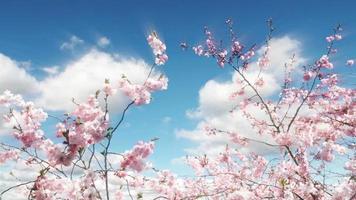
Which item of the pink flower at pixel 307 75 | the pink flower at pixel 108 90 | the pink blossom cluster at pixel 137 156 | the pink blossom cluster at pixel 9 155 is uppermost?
→ the pink flower at pixel 307 75

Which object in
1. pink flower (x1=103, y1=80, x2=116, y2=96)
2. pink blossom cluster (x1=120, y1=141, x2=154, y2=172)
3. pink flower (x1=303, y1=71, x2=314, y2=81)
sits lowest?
pink blossom cluster (x1=120, y1=141, x2=154, y2=172)

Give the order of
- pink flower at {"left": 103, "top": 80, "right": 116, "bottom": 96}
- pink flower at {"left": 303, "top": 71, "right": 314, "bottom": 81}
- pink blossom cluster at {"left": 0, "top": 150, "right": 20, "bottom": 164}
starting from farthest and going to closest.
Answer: pink flower at {"left": 303, "top": 71, "right": 314, "bottom": 81} < pink blossom cluster at {"left": 0, "top": 150, "right": 20, "bottom": 164} < pink flower at {"left": 103, "top": 80, "right": 116, "bottom": 96}

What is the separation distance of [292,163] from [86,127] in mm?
4867

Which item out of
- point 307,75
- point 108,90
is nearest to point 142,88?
point 108,90

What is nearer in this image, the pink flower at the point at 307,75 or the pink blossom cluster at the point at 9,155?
the pink blossom cluster at the point at 9,155

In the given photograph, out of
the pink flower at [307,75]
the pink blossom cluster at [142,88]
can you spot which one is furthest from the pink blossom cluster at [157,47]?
the pink flower at [307,75]

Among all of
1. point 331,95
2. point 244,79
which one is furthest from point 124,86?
point 331,95

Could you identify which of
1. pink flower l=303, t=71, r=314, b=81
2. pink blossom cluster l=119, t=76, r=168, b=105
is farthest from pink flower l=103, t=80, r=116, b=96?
pink flower l=303, t=71, r=314, b=81

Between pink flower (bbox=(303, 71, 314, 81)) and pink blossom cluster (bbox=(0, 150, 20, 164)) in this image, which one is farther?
pink flower (bbox=(303, 71, 314, 81))

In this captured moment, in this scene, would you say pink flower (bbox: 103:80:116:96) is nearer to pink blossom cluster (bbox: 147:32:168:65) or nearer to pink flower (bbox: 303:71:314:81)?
pink blossom cluster (bbox: 147:32:168:65)

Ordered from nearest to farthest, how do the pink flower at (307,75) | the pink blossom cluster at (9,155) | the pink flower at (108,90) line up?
the pink flower at (108,90), the pink blossom cluster at (9,155), the pink flower at (307,75)

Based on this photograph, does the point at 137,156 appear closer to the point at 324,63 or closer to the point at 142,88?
the point at 142,88

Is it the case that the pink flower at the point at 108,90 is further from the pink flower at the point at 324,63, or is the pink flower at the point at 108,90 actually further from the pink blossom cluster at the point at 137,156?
the pink flower at the point at 324,63

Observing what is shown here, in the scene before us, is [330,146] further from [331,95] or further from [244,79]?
[331,95]
